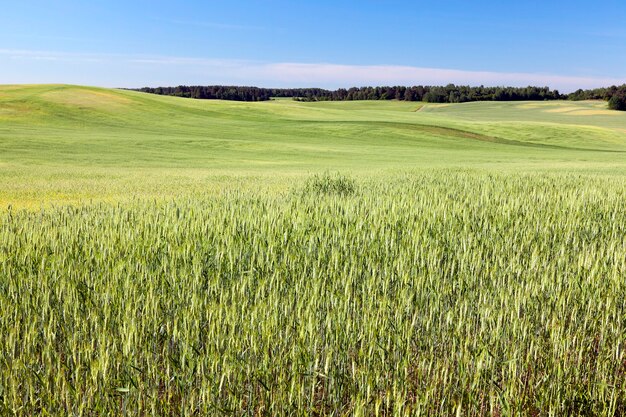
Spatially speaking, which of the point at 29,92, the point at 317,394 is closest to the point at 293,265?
the point at 317,394

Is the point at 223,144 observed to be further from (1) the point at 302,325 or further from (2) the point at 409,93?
(2) the point at 409,93

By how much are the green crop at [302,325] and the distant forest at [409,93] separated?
92773 millimetres

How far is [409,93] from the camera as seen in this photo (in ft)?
355

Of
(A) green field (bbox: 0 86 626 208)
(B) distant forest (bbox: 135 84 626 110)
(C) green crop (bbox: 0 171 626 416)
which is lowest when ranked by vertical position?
(A) green field (bbox: 0 86 626 208)

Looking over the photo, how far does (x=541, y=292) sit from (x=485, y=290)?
42 centimetres

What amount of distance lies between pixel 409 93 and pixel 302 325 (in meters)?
109

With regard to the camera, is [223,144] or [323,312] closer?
[323,312]

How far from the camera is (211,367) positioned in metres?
2.93

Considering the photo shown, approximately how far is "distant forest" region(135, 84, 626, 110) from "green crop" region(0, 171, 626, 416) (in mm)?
92773

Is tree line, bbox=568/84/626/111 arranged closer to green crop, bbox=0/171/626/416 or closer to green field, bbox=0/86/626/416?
green field, bbox=0/86/626/416

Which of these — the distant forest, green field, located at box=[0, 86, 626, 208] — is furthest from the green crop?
the distant forest

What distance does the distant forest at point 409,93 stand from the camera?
98375 millimetres

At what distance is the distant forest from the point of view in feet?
323

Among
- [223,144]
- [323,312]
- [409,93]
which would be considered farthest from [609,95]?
[323,312]
